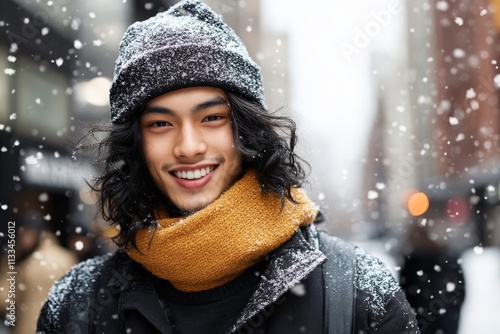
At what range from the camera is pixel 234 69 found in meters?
2.77

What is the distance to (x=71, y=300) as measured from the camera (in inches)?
114

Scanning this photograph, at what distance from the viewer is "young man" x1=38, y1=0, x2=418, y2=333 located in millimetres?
2555

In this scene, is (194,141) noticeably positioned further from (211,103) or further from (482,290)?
(482,290)

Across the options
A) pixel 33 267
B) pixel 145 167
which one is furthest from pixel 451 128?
pixel 145 167

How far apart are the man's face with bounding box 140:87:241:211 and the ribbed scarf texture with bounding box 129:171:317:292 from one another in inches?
3.4

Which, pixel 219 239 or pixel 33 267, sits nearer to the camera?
pixel 219 239

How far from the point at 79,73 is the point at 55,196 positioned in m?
1.41

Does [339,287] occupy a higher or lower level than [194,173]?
lower

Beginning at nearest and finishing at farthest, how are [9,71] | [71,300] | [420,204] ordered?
[71,300] → [9,71] → [420,204]

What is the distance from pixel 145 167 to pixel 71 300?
0.71 meters

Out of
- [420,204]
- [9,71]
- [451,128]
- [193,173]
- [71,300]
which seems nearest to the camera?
[193,173]

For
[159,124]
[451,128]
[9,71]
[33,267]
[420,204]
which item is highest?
[159,124]

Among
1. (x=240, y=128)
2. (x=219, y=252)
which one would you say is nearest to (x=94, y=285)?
(x=219, y=252)

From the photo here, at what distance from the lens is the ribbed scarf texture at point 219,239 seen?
8.66 ft
